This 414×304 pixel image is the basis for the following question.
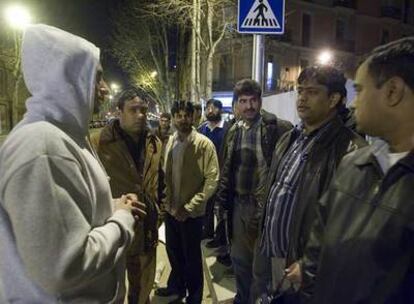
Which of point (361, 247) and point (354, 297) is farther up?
point (361, 247)

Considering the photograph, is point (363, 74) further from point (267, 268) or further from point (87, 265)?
point (267, 268)

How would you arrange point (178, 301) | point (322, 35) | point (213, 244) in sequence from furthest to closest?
point (322, 35), point (213, 244), point (178, 301)

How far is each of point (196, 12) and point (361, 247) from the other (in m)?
13.9

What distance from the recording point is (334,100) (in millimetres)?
2891

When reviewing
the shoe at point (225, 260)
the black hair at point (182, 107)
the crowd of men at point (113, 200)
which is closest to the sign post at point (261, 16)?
the black hair at point (182, 107)

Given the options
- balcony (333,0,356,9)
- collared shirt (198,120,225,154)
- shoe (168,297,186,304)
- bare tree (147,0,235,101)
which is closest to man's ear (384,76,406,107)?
shoe (168,297,186,304)

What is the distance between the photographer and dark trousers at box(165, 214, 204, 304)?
443cm

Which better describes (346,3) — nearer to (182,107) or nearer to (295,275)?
(182,107)

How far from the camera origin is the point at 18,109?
32.7 m

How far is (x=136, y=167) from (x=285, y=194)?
149cm

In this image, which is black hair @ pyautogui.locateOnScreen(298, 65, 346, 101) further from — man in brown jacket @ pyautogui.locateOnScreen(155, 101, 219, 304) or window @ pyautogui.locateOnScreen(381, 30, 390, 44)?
window @ pyautogui.locateOnScreen(381, 30, 390, 44)

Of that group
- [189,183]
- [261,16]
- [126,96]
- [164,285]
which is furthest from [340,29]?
[126,96]

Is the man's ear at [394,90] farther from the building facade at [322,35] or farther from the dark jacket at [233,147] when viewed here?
the building facade at [322,35]

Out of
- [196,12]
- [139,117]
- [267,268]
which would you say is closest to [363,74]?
[267,268]
